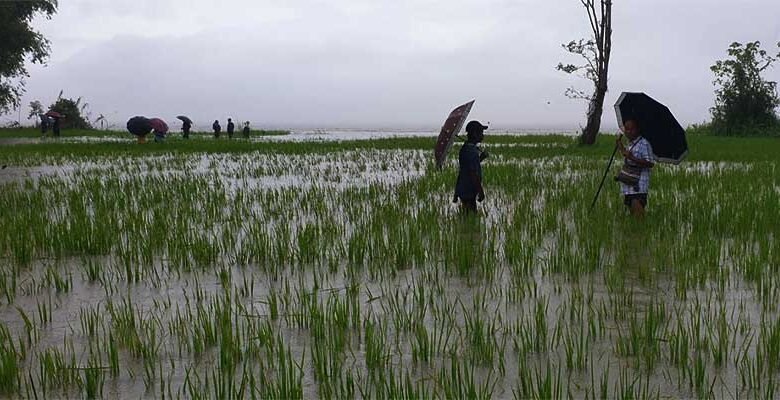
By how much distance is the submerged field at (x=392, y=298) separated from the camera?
252cm

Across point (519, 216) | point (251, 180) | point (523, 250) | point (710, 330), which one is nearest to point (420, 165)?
point (251, 180)

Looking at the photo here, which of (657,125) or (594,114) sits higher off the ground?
(594,114)

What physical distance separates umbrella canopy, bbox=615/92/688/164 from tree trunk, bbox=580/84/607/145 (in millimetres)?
14686

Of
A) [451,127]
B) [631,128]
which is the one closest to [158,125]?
[451,127]

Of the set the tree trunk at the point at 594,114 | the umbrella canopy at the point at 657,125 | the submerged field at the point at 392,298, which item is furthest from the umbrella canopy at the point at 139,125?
the umbrella canopy at the point at 657,125

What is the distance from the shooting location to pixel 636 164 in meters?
6.12


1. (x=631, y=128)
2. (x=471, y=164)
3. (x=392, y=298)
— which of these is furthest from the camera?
(x=471, y=164)

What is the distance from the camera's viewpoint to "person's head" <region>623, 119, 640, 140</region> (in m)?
6.07

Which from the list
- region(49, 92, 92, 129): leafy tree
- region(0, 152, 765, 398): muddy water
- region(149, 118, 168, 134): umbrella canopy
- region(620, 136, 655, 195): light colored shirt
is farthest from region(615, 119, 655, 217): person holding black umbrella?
region(49, 92, 92, 129): leafy tree

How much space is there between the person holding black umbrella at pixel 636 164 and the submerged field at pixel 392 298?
319 mm

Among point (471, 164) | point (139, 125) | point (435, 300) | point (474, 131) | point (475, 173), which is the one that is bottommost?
point (435, 300)

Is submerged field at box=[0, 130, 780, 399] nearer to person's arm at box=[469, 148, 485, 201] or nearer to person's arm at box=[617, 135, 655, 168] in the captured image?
person's arm at box=[469, 148, 485, 201]

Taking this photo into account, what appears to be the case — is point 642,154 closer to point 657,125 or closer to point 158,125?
point 657,125

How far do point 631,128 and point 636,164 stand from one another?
1.22 feet
